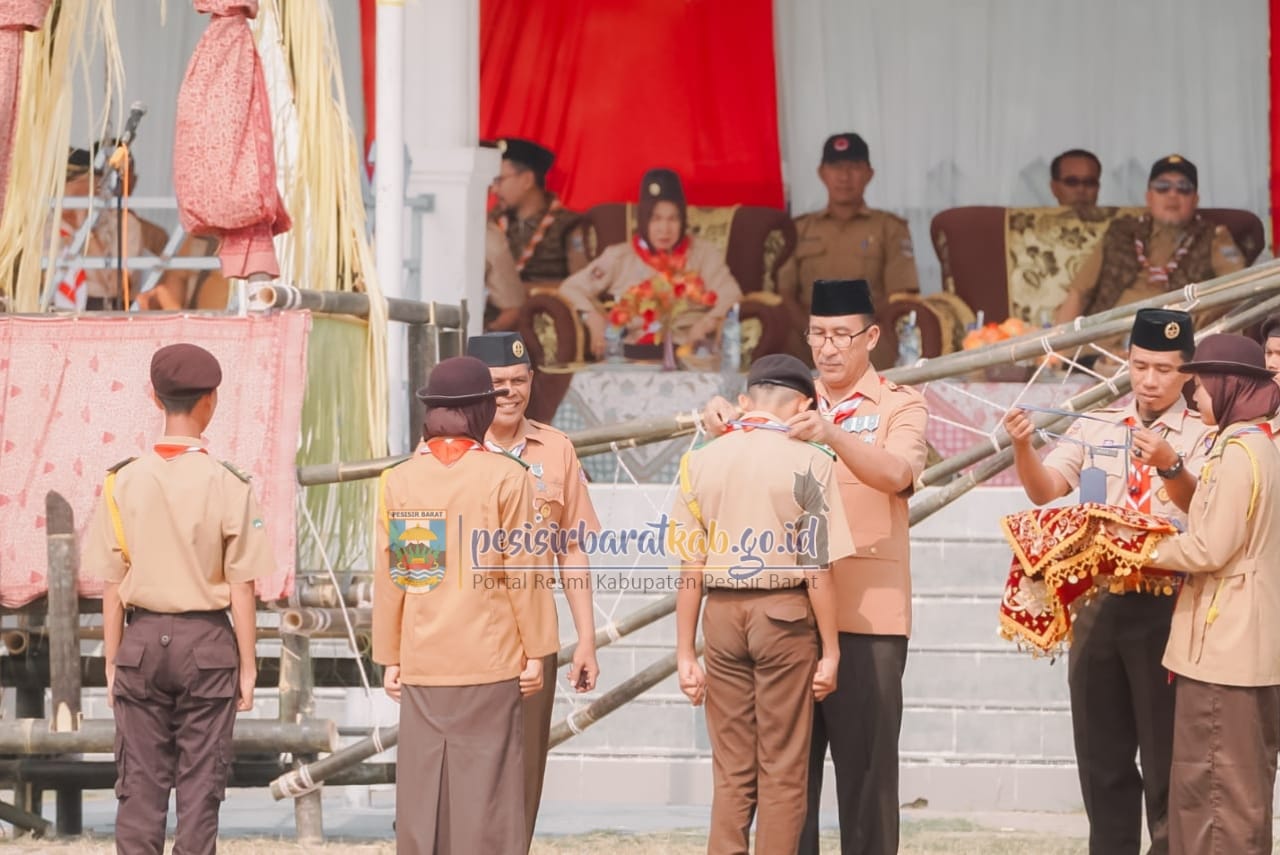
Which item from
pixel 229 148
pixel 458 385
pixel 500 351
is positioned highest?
pixel 229 148

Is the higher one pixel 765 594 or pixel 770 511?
pixel 770 511

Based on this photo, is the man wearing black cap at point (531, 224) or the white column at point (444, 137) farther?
the man wearing black cap at point (531, 224)

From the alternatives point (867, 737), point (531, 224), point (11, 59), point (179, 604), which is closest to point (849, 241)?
point (531, 224)

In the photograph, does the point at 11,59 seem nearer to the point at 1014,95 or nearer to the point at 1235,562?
the point at 1235,562

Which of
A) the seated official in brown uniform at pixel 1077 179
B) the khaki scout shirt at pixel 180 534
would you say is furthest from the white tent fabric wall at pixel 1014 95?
the khaki scout shirt at pixel 180 534

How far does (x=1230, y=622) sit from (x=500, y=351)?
6.25ft

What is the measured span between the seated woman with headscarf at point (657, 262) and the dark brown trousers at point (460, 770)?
595 centimetres

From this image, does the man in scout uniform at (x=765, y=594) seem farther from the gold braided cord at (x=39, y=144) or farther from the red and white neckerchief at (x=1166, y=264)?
the red and white neckerchief at (x=1166, y=264)

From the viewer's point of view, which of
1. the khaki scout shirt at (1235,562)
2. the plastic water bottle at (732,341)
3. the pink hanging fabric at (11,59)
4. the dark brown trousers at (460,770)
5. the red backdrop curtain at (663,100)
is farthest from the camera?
the red backdrop curtain at (663,100)

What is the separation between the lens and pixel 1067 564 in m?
5.01

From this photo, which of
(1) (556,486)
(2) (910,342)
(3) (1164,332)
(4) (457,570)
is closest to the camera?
(4) (457,570)

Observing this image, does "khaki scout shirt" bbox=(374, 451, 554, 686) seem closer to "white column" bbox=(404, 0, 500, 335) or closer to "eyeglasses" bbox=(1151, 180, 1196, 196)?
"white column" bbox=(404, 0, 500, 335)

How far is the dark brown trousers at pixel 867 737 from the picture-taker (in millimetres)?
5152

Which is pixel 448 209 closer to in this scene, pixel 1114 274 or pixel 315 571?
pixel 315 571
